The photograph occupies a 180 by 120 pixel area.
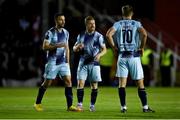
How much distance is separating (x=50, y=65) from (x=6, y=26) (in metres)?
15.1

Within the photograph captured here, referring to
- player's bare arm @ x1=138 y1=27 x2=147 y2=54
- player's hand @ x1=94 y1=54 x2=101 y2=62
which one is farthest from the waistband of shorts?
player's hand @ x1=94 y1=54 x2=101 y2=62

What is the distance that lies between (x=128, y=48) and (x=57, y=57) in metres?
1.76

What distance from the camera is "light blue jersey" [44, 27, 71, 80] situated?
17.2m

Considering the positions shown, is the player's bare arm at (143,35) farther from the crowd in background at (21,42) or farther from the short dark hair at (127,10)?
the crowd in background at (21,42)

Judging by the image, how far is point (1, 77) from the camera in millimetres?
32125

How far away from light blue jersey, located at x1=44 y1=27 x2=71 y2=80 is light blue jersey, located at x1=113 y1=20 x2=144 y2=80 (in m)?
1.34

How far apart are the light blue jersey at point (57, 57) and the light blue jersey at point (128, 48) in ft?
4.39

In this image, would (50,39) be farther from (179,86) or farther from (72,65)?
(179,86)

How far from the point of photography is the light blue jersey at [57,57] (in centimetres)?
1720

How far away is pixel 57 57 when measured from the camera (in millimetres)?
17281

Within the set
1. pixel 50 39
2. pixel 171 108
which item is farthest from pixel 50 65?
pixel 171 108

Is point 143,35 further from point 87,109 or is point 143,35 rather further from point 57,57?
point 87,109

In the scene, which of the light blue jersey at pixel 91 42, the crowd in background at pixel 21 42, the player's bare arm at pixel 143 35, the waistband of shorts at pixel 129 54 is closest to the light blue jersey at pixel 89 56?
the light blue jersey at pixel 91 42

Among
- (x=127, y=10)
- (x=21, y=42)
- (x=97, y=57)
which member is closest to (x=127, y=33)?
(x=127, y=10)
